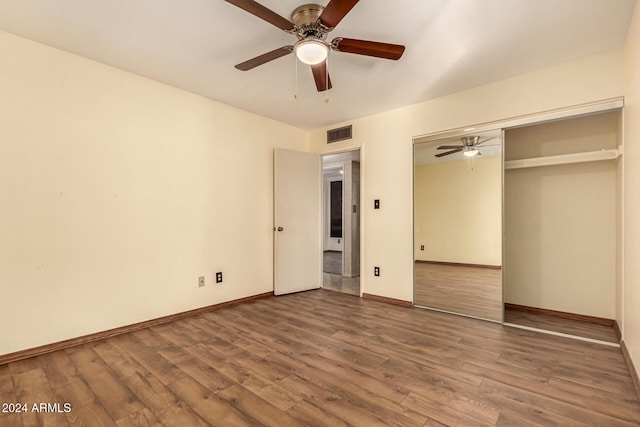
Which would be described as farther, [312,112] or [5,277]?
[312,112]

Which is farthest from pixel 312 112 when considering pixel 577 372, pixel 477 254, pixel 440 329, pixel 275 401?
pixel 577 372

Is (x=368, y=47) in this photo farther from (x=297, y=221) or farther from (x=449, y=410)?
(x=297, y=221)

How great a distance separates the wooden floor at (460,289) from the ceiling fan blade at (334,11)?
9.27 ft

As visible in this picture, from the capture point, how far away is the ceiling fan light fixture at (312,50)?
1906 millimetres

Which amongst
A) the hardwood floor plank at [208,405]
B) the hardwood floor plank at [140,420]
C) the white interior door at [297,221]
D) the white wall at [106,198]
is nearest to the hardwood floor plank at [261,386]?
the hardwood floor plank at [208,405]

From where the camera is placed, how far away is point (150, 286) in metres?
2.99

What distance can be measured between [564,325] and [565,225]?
1041 mm

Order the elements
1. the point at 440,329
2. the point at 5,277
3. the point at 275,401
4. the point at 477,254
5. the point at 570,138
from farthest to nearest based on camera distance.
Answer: the point at 477,254 → the point at 570,138 → the point at 440,329 → the point at 5,277 → the point at 275,401

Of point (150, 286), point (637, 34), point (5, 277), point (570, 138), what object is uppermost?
point (637, 34)

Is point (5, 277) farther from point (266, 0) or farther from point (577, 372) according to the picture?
point (577, 372)

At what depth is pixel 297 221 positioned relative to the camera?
436 cm

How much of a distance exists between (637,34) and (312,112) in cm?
297

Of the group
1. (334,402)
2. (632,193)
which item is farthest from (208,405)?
(632,193)

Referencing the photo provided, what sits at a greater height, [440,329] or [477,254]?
[477,254]
